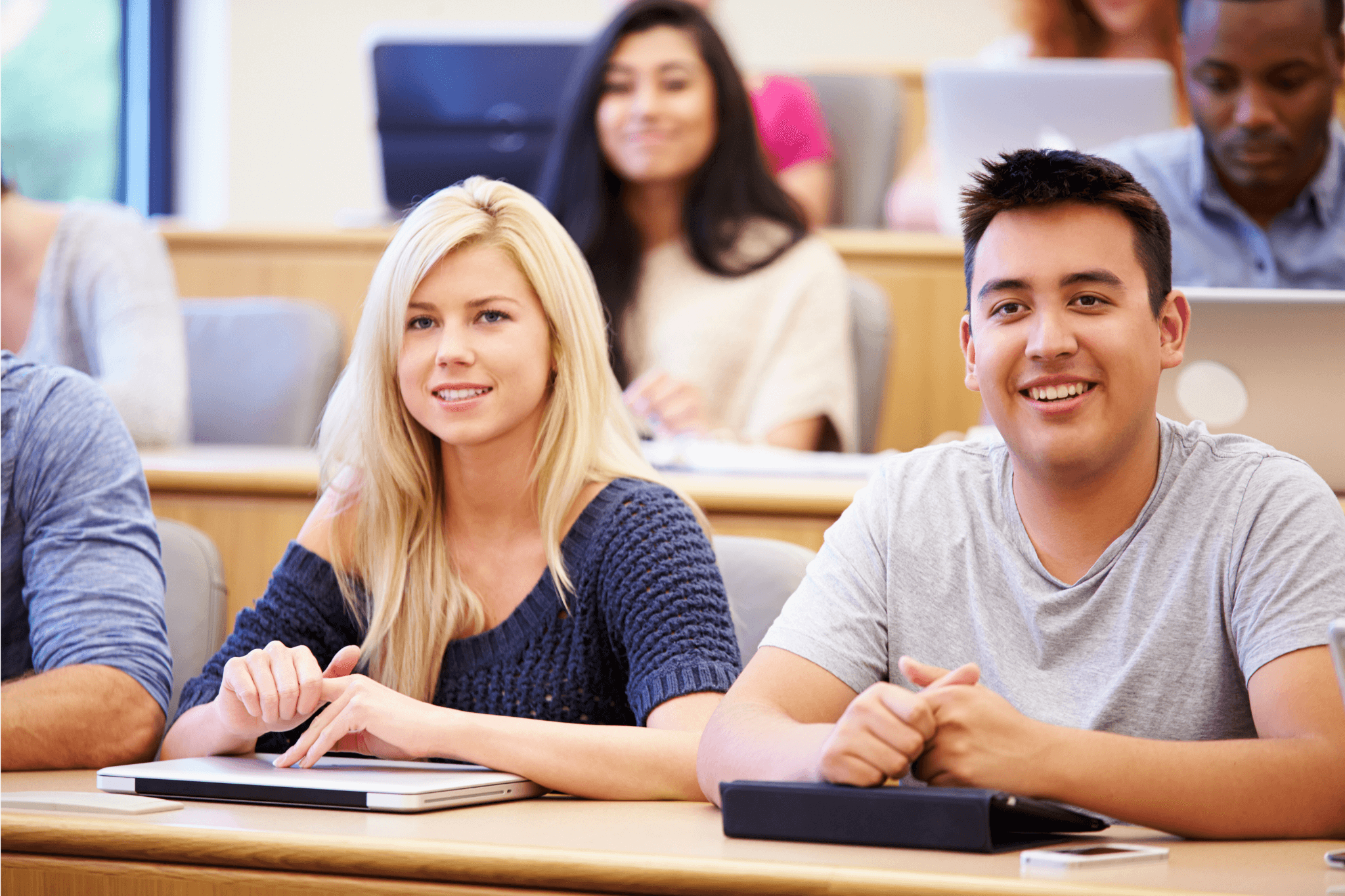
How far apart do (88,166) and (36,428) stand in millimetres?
3560

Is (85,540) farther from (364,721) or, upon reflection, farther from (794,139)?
(794,139)

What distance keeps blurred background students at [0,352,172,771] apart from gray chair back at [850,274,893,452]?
4.70 ft

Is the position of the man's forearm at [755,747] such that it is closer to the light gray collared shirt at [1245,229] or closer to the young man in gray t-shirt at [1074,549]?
the young man in gray t-shirt at [1074,549]

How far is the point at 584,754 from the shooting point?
1.17 metres

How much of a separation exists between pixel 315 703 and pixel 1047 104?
6.03ft

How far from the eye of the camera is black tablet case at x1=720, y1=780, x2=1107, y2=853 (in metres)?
0.91

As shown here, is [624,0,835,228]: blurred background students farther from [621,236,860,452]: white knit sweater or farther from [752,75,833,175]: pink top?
[621,236,860,452]: white knit sweater

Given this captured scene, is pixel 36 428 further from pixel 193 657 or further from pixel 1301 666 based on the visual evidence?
pixel 1301 666

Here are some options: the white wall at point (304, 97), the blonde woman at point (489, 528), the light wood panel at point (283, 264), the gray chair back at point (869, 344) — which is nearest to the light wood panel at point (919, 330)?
the gray chair back at point (869, 344)

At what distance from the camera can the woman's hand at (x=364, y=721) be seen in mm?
1179

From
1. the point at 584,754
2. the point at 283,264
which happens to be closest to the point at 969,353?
the point at 584,754

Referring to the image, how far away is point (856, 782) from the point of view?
0.97 metres

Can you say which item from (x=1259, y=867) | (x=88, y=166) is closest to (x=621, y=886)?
(x=1259, y=867)

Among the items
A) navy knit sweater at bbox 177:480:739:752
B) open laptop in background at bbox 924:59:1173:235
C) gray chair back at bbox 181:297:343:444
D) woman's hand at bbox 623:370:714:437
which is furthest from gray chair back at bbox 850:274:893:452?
navy knit sweater at bbox 177:480:739:752
